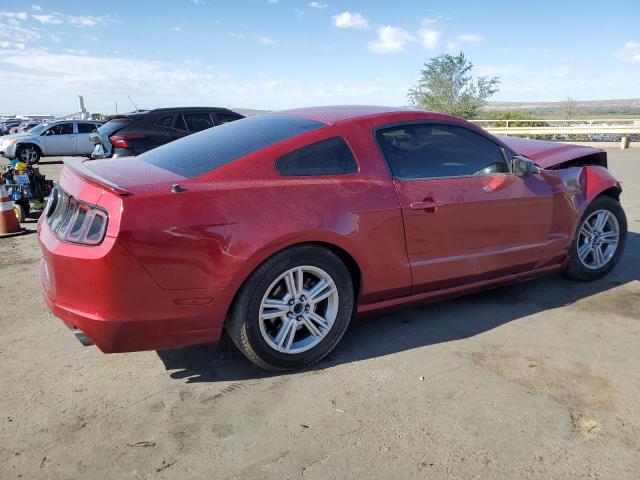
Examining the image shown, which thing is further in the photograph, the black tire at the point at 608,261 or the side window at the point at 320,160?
the black tire at the point at 608,261

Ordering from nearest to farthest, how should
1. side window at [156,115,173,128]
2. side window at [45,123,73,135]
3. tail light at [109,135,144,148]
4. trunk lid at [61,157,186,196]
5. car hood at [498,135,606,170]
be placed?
trunk lid at [61,157,186,196] < car hood at [498,135,606,170] < tail light at [109,135,144,148] < side window at [156,115,173,128] < side window at [45,123,73,135]

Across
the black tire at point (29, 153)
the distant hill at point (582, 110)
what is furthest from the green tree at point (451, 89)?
the black tire at point (29, 153)

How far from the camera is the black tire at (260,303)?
3.05 m

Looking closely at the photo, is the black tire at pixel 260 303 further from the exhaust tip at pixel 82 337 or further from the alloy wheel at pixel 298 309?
the exhaust tip at pixel 82 337

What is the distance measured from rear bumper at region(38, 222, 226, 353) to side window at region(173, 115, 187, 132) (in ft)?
24.3

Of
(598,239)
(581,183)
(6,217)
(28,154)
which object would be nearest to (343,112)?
(581,183)

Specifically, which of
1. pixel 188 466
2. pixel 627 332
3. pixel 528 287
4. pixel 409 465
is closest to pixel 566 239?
pixel 528 287

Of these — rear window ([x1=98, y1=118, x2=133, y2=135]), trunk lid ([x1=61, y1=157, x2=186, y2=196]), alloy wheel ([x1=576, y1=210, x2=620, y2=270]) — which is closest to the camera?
trunk lid ([x1=61, y1=157, x2=186, y2=196])

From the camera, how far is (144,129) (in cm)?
962

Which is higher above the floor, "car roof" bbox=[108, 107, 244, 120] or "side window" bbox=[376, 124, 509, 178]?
"car roof" bbox=[108, 107, 244, 120]

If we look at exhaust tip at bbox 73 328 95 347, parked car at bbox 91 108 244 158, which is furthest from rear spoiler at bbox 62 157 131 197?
parked car at bbox 91 108 244 158

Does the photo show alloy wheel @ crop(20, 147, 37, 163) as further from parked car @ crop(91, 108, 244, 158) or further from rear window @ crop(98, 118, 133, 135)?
rear window @ crop(98, 118, 133, 135)

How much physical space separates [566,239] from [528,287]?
0.57m

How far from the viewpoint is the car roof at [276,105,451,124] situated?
367cm
